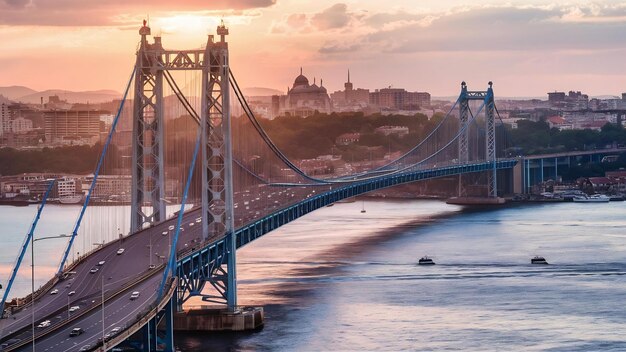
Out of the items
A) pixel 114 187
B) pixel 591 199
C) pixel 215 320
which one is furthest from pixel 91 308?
pixel 591 199

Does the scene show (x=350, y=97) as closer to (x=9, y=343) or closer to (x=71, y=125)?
(x=71, y=125)

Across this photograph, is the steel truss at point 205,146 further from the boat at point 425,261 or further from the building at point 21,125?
the building at point 21,125

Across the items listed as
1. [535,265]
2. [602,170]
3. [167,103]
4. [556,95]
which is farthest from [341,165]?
[556,95]

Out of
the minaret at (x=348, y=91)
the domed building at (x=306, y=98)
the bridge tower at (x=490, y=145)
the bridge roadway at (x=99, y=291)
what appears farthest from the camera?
the minaret at (x=348, y=91)

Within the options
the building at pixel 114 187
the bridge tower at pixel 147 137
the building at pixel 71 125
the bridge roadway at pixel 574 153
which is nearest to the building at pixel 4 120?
the building at pixel 71 125

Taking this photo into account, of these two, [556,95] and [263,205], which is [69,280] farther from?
[556,95]

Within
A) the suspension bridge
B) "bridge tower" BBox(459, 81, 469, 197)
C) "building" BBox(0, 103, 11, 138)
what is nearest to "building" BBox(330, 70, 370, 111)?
"building" BBox(0, 103, 11, 138)
